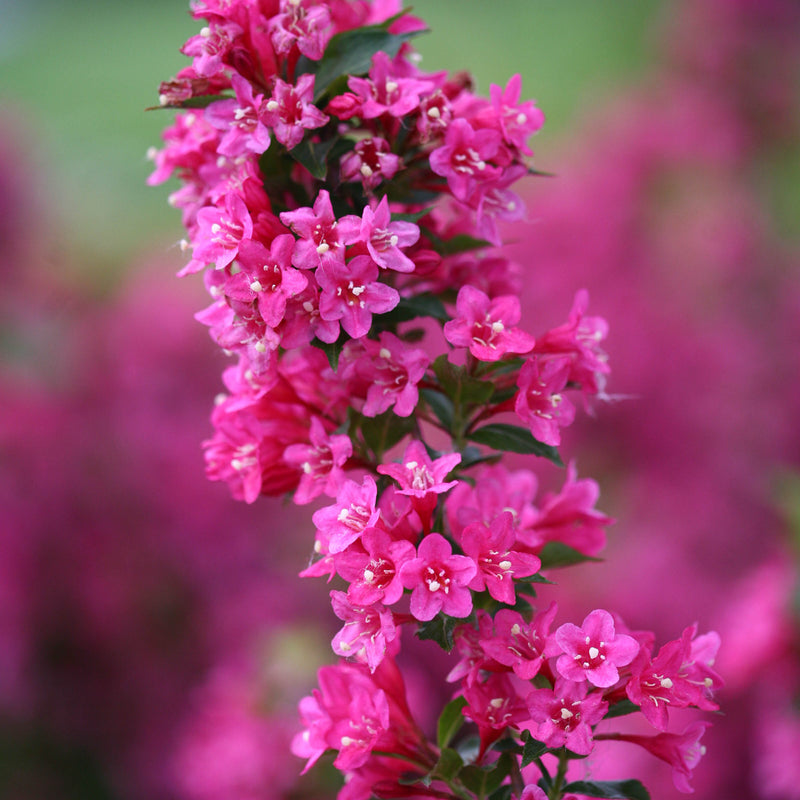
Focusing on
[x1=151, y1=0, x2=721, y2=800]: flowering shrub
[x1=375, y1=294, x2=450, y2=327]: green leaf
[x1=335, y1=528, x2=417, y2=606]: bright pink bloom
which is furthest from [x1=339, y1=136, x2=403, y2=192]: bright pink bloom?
[x1=335, y1=528, x2=417, y2=606]: bright pink bloom

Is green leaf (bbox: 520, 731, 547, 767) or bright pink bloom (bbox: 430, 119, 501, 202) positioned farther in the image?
bright pink bloom (bbox: 430, 119, 501, 202)

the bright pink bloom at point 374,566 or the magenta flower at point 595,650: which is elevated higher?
the bright pink bloom at point 374,566

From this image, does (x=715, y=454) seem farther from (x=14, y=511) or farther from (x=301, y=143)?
(x=301, y=143)

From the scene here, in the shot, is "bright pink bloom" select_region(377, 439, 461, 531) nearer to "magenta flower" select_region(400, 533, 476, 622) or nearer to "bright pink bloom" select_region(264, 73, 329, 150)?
"magenta flower" select_region(400, 533, 476, 622)

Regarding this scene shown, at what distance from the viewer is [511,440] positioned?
857mm

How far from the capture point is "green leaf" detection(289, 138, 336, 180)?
796 mm

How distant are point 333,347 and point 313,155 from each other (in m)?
0.17

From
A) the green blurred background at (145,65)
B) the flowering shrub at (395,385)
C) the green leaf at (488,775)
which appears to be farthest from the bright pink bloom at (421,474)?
the green blurred background at (145,65)

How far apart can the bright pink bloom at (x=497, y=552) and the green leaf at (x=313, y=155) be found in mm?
328

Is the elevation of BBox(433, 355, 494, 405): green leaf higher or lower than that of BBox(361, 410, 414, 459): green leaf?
higher

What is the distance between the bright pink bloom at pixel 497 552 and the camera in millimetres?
741

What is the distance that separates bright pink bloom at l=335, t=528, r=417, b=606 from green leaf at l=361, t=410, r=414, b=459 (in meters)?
0.14

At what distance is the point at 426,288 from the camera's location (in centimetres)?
93

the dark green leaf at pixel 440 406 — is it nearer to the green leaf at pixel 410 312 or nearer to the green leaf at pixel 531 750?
the green leaf at pixel 410 312
